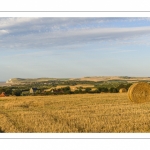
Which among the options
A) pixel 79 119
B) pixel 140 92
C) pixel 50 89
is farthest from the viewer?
pixel 50 89

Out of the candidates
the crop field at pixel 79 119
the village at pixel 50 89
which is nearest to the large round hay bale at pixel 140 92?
the crop field at pixel 79 119

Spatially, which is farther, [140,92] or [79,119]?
[140,92]

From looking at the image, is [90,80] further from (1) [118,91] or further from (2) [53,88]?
(1) [118,91]

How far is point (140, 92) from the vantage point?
483 inches

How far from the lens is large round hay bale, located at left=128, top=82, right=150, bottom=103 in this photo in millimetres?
12234

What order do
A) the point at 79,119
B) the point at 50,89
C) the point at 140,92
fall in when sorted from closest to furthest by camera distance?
the point at 79,119
the point at 140,92
the point at 50,89

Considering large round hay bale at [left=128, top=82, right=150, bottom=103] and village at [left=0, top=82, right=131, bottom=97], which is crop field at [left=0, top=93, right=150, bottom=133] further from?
village at [left=0, top=82, right=131, bottom=97]

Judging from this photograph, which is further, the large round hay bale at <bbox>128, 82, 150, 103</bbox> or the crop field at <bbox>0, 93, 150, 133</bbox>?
the large round hay bale at <bbox>128, 82, 150, 103</bbox>

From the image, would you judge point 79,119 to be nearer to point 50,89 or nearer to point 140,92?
point 140,92

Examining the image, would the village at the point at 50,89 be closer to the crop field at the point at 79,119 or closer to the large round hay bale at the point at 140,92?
the crop field at the point at 79,119

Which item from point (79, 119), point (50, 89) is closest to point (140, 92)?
point (50, 89)

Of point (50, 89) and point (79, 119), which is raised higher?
point (50, 89)

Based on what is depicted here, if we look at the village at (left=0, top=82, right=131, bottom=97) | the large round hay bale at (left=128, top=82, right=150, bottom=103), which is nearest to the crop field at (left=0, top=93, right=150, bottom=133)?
the large round hay bale at (left=128, top=82, right=150, bottom=103)

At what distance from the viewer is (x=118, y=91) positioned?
16891mm
